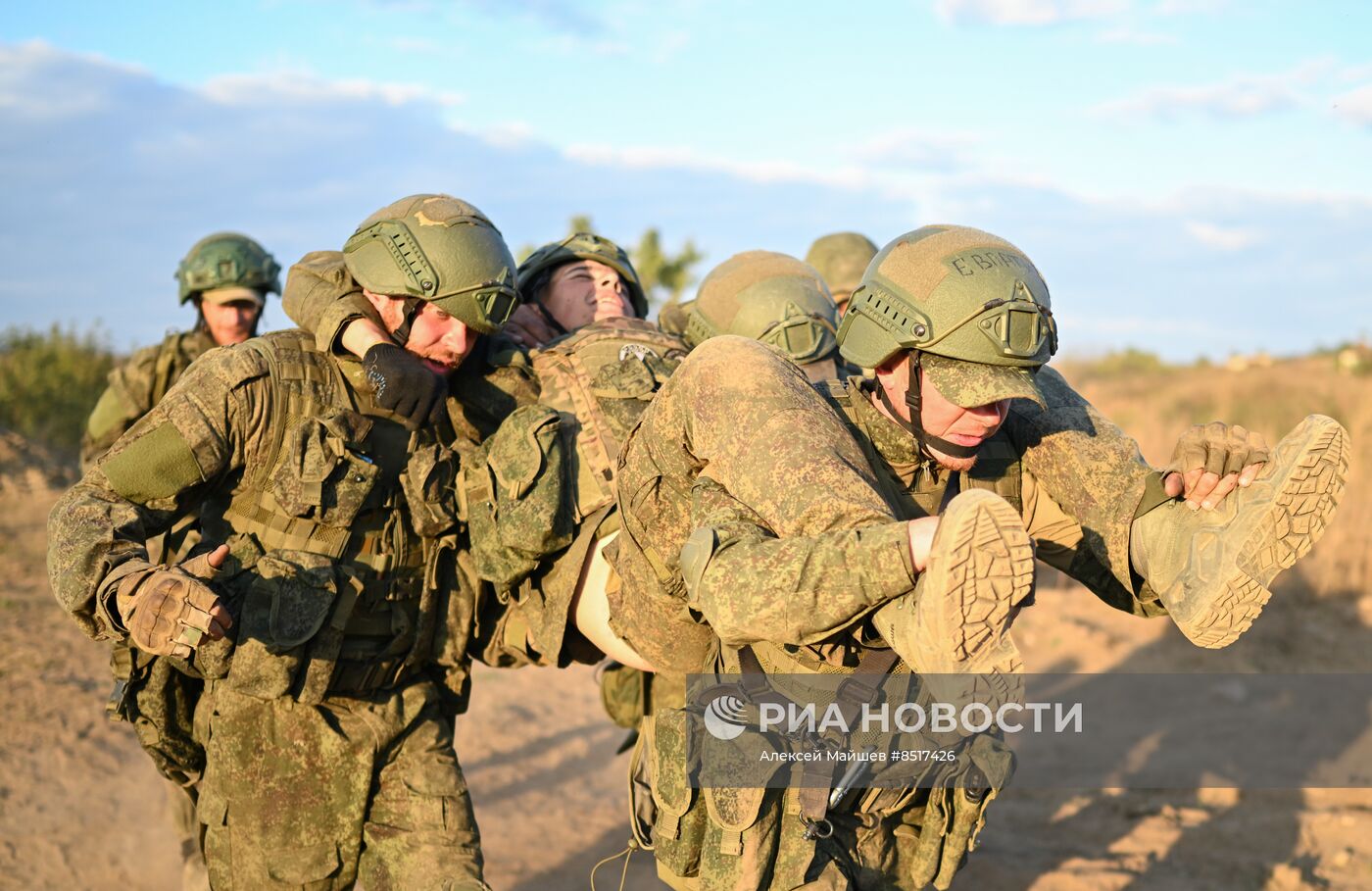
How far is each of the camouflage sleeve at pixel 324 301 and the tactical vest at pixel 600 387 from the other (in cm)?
70

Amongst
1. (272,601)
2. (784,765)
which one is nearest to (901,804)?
(784,765)

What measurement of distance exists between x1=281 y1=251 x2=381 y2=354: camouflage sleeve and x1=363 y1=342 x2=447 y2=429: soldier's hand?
0.20 metres

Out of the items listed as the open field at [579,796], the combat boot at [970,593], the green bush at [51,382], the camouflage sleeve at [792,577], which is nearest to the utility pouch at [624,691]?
the open field at [579,796]

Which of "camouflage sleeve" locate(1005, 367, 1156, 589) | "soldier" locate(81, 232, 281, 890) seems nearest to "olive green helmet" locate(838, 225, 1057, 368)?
"camouflage sleeve" locate(1005, 367, 1156, 589)

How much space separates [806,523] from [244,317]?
5362 millimetres

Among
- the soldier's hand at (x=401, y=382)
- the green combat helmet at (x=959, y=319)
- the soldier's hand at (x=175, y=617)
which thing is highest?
the green combat helmet at (x=959, y=319)

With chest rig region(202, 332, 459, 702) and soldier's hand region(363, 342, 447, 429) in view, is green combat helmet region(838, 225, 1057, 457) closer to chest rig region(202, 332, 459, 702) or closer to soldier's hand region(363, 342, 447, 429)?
soldier's hand region(363, 342, 447, 429)

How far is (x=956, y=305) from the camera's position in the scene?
11.7 ft

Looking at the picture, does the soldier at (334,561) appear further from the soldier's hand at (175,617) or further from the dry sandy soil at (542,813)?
the dry sandy soil at (542,813)

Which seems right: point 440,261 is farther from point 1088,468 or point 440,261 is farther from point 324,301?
point 1088,468

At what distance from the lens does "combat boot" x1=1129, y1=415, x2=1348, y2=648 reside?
337cm

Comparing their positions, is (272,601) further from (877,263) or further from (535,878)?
(535,878)

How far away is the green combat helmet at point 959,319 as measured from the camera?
355 cm

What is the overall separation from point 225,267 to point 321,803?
396cm
